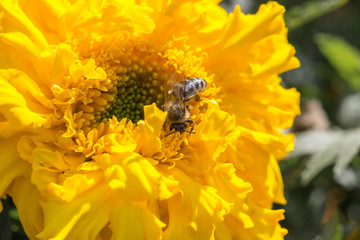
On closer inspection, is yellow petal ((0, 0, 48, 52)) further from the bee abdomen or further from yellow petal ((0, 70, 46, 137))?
the bee abdomen

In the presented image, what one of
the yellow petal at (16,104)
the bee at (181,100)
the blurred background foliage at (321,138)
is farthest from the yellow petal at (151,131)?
the blurred background foliage at (321,138)

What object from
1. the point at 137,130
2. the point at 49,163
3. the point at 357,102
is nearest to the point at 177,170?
the point at 137,130

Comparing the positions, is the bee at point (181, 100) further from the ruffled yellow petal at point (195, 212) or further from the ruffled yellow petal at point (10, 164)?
the ruffled yellow petal at point (10, 164)

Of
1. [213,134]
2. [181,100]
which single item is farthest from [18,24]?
[213,134]

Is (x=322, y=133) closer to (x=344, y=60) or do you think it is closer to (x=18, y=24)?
(x=344, y=60)

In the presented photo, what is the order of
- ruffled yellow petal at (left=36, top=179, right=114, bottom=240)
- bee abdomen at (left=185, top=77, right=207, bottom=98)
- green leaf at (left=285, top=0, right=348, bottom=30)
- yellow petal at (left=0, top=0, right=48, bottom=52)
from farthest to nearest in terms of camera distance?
green leaf at (left=285, top=0, right=348, bottom=30), bee abdomen at (left=185, top=77, right=207, bottom=98), yellow petal at (left=0, top=0, right=48, bottom=52), ruffled yellow petal at (left=36, top=179, right=114, bottom=240)

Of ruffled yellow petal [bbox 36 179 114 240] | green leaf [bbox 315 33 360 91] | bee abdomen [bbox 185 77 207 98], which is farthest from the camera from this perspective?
green leaf [bbox 315 33 360 91]

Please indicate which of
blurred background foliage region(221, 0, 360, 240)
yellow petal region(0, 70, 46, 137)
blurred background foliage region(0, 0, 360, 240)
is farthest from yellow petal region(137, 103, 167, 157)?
blurred background foliage region(221, 0, 360, 240)

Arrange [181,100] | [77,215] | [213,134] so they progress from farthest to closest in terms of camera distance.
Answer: [181,100] → [213,134] → [77,215]
